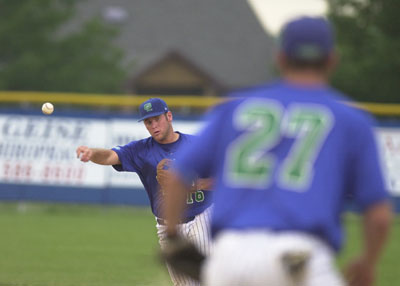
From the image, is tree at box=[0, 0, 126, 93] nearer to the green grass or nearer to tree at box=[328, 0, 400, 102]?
tree at box=[328, 0, 400, 102]

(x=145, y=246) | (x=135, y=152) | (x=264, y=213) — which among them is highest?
(x=264, y=213)

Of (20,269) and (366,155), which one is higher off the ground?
(366,155)

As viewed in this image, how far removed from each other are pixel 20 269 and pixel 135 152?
138 inches

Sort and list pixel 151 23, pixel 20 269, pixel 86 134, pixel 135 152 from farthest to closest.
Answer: pixel 151 23 → pixel 86 134 → pixel 20 269 → pixel 135 152

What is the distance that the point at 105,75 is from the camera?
36.7 m

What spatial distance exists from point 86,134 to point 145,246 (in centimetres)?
568

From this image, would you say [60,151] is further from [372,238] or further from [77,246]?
[372,238]

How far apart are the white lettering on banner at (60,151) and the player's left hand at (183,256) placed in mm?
14409

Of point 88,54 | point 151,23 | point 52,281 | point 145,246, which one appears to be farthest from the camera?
point 151,23

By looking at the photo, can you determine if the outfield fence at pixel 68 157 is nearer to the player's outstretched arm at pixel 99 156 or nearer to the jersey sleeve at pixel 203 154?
the player's outstretched arm at pixel 99 156

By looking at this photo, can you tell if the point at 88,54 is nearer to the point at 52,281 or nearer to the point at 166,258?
the point at 52,281

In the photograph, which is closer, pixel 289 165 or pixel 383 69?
pixel 289 165

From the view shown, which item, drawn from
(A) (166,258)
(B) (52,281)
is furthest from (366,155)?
(B) (52,281)

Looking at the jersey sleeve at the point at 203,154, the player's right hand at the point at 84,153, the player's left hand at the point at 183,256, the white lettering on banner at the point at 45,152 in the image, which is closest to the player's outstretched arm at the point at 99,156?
the player's right hand at the point at 84,153
